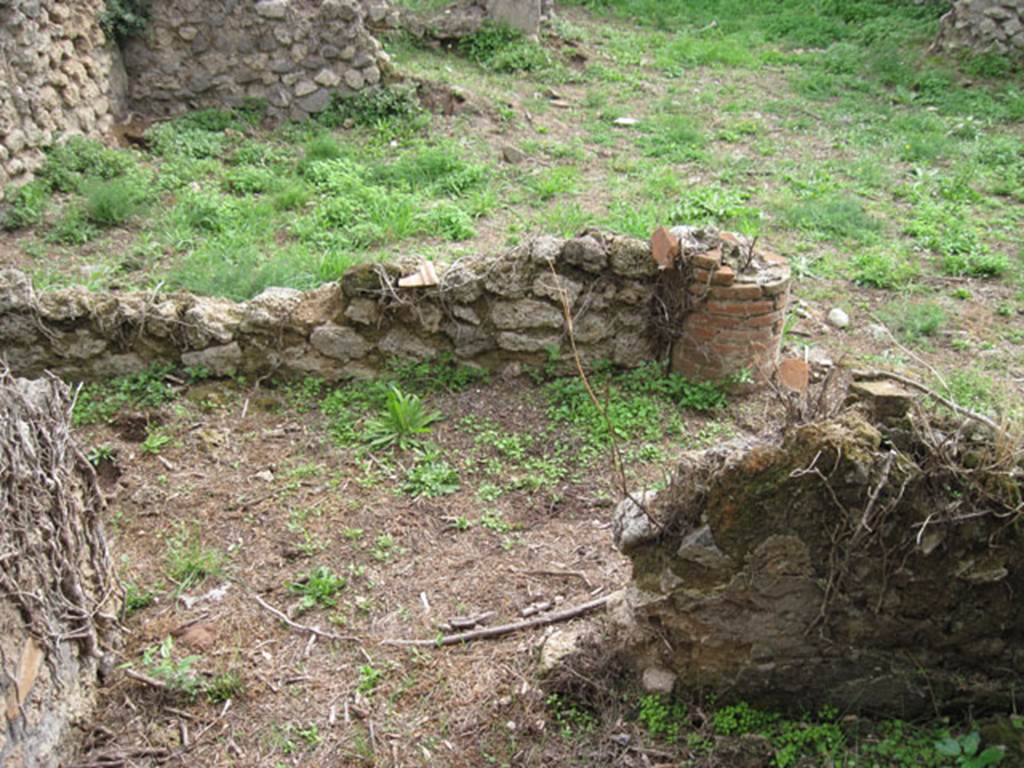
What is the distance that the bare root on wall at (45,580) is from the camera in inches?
111

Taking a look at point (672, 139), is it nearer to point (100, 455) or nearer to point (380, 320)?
point (380, 320)

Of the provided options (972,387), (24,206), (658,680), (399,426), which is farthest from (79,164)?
(972,387)

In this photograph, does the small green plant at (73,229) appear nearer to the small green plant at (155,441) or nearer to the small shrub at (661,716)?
the small green plant at (155,441)

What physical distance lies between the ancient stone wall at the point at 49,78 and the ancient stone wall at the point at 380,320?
271 centimetres

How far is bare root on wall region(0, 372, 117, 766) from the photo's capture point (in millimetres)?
2814

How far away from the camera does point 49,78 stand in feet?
26.1

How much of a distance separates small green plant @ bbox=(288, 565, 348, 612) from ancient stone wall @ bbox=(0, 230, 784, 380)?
164cm

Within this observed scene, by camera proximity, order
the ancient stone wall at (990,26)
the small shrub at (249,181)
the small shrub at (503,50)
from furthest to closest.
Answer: the small shrub at (503,50)
the ancient stone wall at (990,26)
the small shrub at (249,181)

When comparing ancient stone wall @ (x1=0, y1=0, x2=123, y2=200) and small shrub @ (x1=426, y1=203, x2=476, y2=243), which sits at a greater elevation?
ancient stone wall @ (x1=0, y1=0, x2=123, y2=200)

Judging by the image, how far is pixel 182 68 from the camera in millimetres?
9086

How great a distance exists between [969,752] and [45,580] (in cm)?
291

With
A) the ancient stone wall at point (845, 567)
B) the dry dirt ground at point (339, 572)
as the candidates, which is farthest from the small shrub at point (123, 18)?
the ancient stone wall at point (845, 567)

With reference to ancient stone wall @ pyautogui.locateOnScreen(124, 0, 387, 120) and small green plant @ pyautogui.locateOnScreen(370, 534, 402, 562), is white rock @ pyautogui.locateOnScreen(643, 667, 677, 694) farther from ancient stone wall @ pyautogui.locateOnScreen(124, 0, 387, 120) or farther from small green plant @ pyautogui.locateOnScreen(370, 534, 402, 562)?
ancient stone wall @ pyautogui.locateOnScreen(124, 0, 387, 120)

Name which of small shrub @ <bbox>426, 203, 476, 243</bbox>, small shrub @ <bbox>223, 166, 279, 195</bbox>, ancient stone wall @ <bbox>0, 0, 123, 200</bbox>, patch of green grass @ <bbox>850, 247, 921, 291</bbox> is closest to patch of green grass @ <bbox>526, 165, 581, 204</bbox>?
small shrub @ <bbox>426, 203, 476, 243</bbox>
